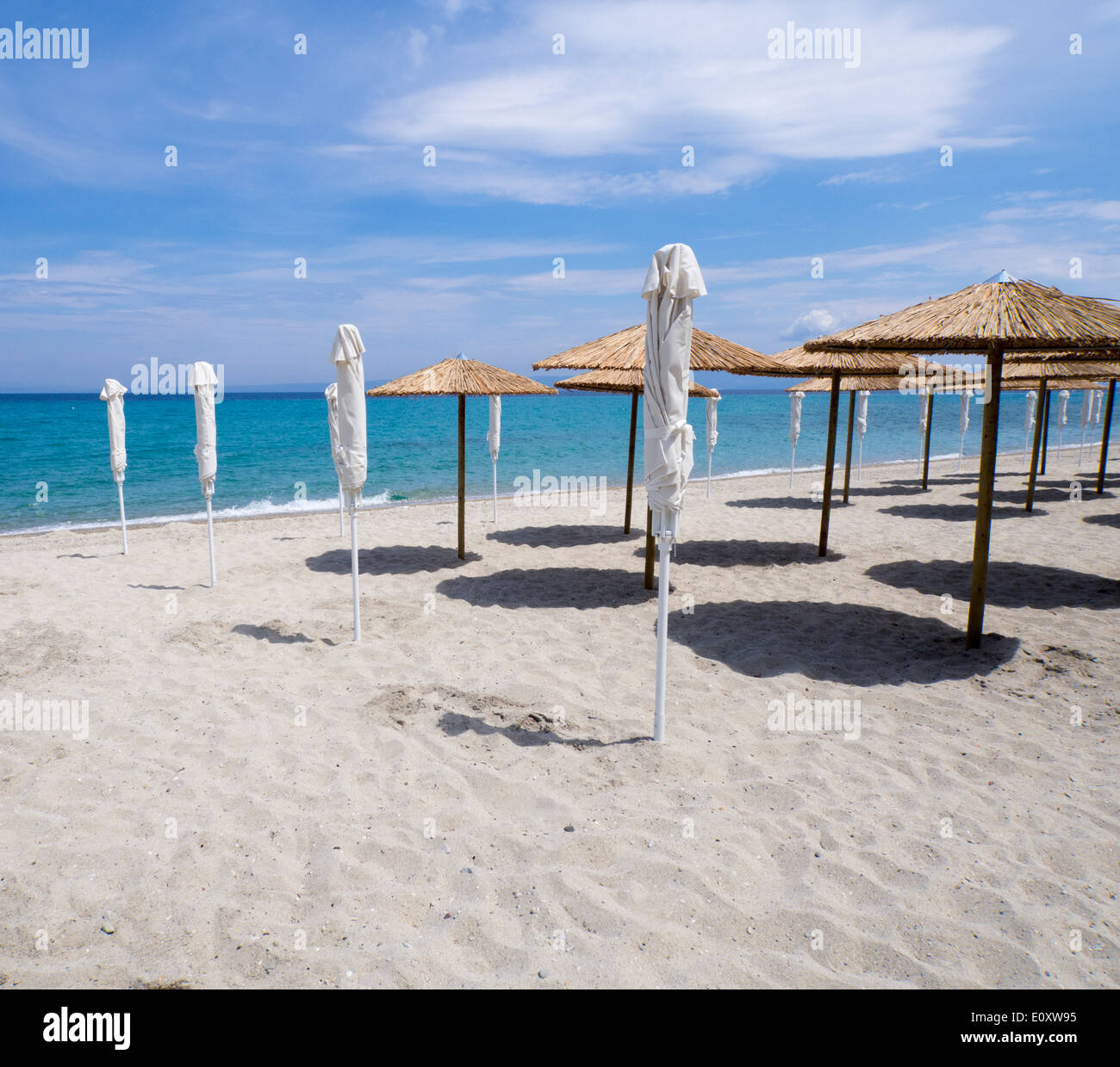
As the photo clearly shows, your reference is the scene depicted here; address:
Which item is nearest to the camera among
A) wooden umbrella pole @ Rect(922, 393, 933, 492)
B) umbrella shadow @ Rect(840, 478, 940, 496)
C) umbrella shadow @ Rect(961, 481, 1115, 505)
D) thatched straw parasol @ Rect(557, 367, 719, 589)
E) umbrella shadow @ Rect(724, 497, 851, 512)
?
thatched straw parasol @ Rect(557, 367, 719, 589)

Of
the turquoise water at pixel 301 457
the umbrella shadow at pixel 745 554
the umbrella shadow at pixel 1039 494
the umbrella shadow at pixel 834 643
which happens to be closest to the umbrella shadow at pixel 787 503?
the umbrella shadow at pixel 1039 494

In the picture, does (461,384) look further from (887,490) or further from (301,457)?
(301,457)

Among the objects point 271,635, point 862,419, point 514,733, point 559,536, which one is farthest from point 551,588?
point 862,419

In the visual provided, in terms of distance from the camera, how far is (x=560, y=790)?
12.8ft

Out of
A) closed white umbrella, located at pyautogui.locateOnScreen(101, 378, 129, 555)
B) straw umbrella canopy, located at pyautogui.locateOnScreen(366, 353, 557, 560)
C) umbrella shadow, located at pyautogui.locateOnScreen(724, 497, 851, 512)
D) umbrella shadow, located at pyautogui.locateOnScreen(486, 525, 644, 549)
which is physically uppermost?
straw umbrella canopy, located at pyautogui.locateOnScreen(366, 353, 557, 560)

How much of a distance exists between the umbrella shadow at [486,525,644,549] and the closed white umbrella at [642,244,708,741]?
6287 millimetres

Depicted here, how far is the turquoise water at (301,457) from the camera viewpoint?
19.9m

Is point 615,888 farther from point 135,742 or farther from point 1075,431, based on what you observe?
→ point 1075,431

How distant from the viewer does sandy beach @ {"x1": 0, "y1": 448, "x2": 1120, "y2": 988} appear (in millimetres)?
2785

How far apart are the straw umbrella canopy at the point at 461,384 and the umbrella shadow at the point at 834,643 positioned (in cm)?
343

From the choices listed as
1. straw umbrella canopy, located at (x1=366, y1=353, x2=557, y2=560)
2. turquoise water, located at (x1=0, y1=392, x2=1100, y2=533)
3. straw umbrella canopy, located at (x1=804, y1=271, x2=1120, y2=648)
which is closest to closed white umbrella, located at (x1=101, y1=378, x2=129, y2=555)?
straw umbrella canopy, located at (x1=366, y1=353, x2=557, y2=560)

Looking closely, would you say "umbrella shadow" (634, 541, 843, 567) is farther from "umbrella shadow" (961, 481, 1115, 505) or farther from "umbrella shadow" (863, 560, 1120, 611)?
"umbrella shadow" (961, 481, 1115, 505)

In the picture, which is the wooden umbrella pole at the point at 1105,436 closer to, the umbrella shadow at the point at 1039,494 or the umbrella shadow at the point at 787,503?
the umbrella shadow at the point at 1039,494
